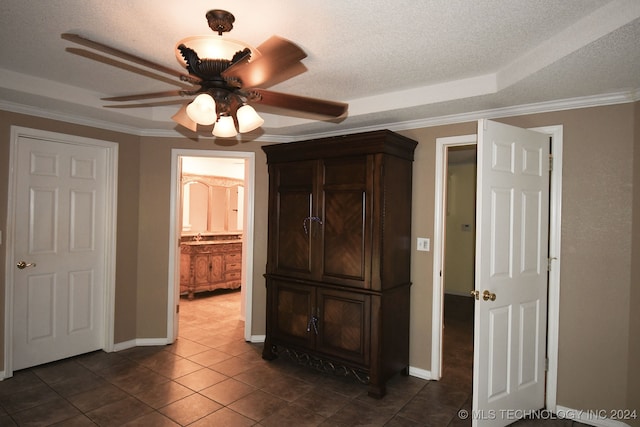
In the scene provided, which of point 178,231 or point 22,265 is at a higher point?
point 178,231

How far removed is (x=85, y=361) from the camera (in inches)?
134

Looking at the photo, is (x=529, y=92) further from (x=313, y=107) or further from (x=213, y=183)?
(x=213, y=183)

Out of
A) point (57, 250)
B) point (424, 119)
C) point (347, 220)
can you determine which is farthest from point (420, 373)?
point (57, 250)

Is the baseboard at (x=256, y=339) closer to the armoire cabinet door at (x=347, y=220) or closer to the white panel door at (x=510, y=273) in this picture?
the armoire cabinet door at (x=347, y=220)

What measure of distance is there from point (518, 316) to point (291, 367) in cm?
197

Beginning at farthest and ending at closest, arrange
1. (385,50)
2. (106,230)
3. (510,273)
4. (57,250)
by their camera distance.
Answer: (106,230) < (57,250) < (510,273) < (385,50)

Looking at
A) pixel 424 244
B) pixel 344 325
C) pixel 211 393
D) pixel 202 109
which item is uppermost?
pixel 202 109

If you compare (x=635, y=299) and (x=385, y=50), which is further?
(x=635, y=299)

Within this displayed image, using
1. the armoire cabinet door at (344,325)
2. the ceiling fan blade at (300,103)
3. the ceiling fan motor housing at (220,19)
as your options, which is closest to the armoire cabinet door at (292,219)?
the armoire cabinet door at (344,325)

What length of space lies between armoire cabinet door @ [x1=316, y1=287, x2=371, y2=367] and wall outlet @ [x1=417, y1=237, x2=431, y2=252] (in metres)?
0.71

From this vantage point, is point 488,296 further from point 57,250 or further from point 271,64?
point 57,250

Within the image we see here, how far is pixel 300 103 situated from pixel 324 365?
2.28m

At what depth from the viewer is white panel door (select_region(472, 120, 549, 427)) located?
2.35 metres

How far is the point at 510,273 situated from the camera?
248cm
